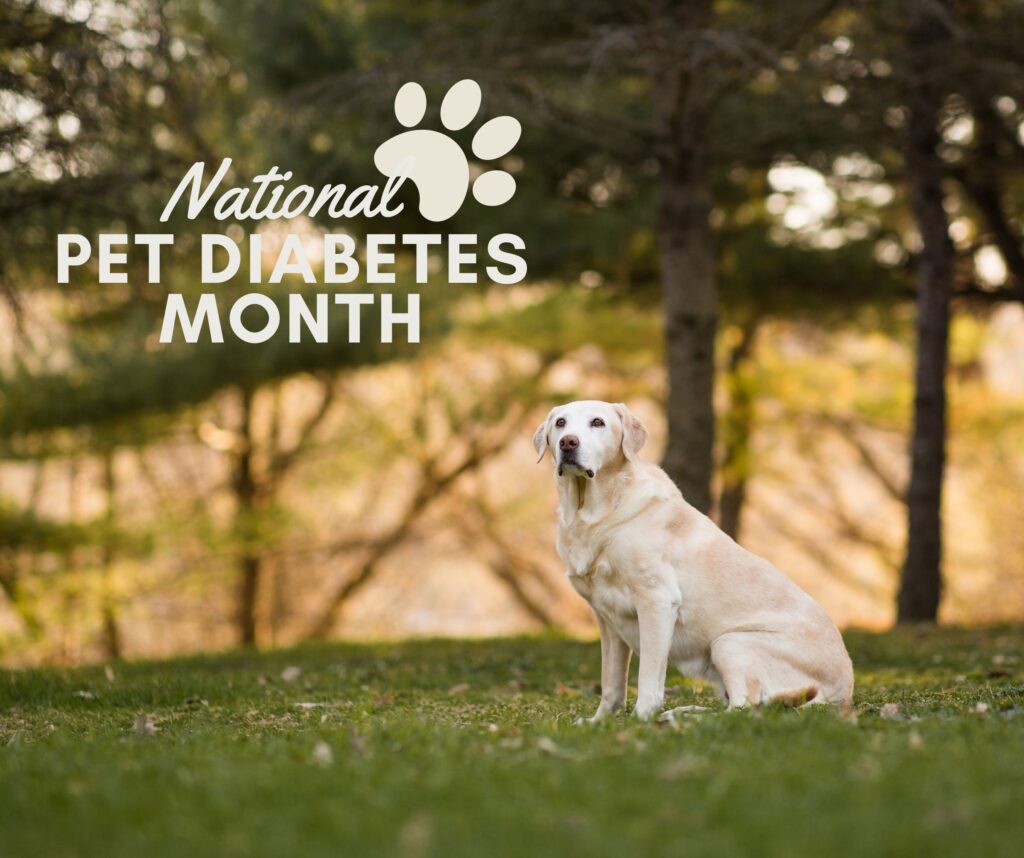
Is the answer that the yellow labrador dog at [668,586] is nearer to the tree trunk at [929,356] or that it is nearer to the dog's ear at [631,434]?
the dog's ear at [631,434]

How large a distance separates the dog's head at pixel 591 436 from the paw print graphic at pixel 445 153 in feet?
18.6

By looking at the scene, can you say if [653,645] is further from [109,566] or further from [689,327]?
[109,566]

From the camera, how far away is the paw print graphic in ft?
35.2

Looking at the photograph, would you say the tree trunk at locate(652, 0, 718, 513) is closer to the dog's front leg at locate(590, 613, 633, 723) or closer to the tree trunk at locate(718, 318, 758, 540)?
the dog's front leg at locate(590, 613, 633, 723)

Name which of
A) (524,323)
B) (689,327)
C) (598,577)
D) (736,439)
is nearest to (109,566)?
(524,323)

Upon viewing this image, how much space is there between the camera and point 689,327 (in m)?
10.9

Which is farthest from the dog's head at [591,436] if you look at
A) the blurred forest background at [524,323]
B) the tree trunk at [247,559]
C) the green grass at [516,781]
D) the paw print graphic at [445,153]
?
the tree trunk at [247,559]

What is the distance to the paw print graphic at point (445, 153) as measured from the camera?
10.7 m

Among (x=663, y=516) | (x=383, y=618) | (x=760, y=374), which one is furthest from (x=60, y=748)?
(x=383, y=618)

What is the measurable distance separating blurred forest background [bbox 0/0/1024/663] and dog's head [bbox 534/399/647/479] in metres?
4.14

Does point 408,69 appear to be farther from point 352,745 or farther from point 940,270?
point 352,745

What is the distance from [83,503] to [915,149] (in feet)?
50.6

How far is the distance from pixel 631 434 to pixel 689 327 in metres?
5.63

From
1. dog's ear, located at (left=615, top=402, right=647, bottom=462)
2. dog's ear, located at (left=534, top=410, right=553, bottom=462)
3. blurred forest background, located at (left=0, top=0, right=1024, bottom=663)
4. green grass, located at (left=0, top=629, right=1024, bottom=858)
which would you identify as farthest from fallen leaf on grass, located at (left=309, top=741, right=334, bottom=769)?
blurred forest background, located at (left=0, top=0, right=1024, bottom=663)
